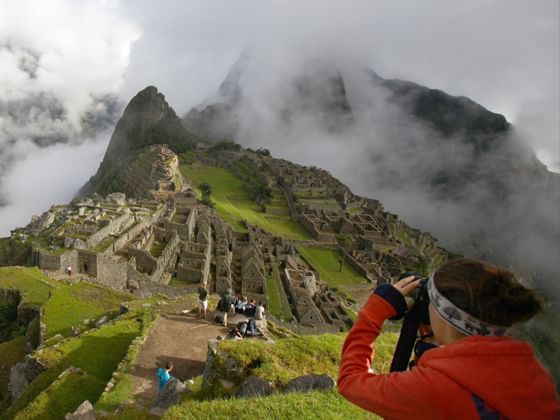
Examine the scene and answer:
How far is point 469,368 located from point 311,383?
518cm

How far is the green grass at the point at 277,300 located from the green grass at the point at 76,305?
36.8 ft

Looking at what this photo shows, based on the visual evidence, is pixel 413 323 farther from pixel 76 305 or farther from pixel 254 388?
pixel 76 305

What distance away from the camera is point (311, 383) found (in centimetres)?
691

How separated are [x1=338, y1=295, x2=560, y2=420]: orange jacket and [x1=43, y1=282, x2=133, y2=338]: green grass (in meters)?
14.1

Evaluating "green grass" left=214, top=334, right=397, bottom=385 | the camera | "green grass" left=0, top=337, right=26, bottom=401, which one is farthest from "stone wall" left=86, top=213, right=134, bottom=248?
the camera

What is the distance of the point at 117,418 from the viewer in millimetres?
7785

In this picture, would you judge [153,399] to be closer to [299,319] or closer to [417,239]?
[299,319]

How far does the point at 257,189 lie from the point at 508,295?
70.5 m

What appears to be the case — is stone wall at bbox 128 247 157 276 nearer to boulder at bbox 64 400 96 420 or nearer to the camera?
boulder at bbox 64 400 96 420

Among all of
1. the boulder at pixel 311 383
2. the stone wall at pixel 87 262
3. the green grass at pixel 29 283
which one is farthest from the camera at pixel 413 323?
the stone wall at pixel 87 262

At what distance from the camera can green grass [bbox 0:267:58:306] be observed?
688 inches

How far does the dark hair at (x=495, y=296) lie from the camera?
2.38m

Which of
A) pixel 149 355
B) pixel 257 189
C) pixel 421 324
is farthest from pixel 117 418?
pixel 257 189

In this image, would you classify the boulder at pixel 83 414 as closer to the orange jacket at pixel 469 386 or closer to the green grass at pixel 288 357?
the green grass at pixel 288 357
